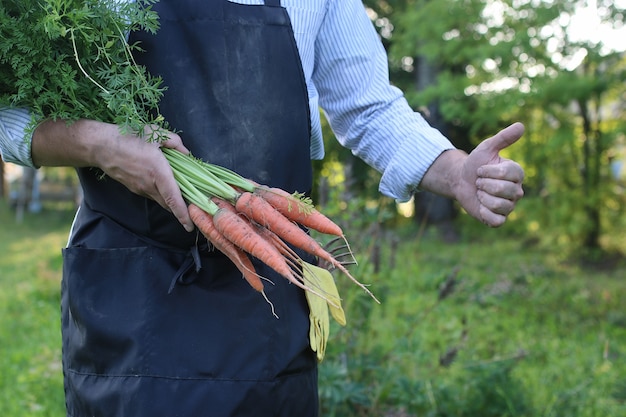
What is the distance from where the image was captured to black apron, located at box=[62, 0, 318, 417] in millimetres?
1497

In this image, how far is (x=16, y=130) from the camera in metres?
1.50

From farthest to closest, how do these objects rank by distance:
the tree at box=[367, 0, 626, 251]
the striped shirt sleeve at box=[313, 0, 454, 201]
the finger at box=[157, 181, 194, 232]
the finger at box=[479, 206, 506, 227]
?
the tree at box=[367, 0, 626, 251] < the striped shirt sleeve at box=[313, 0, 454, 201] < the finger at box=[479, 206, 506, 227] < the finger at box=[157, 181, 194, 232]

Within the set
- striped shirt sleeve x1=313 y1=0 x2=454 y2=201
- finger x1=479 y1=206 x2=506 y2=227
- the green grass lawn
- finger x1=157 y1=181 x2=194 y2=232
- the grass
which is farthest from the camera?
the grass

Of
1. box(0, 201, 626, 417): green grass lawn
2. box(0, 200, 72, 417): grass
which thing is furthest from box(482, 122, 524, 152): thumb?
box(0, 200, 72, 417): grass

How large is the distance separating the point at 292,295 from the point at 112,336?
17.0 inches

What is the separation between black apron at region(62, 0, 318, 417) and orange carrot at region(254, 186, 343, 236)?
0.10 metres

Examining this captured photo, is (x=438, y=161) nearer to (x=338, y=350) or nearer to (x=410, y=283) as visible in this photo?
(x=338, y=350)

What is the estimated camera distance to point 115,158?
1.41 metres

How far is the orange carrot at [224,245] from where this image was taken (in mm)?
1417

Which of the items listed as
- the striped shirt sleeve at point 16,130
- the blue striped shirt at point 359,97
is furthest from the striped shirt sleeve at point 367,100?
the striped shirt sleeve at point 16,130

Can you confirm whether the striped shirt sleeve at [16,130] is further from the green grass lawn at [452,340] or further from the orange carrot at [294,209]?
the green grass lawn at [452,340]

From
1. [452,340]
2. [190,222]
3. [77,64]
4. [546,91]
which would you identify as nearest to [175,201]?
[190,222]

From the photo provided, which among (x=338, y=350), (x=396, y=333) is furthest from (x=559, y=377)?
(x=338, y=350)

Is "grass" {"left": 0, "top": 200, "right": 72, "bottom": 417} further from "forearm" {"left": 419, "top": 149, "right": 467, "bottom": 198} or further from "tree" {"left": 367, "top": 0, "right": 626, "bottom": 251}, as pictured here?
"tree" {"left": 367, "top": 0, "right": 626, "bottom": 251}
